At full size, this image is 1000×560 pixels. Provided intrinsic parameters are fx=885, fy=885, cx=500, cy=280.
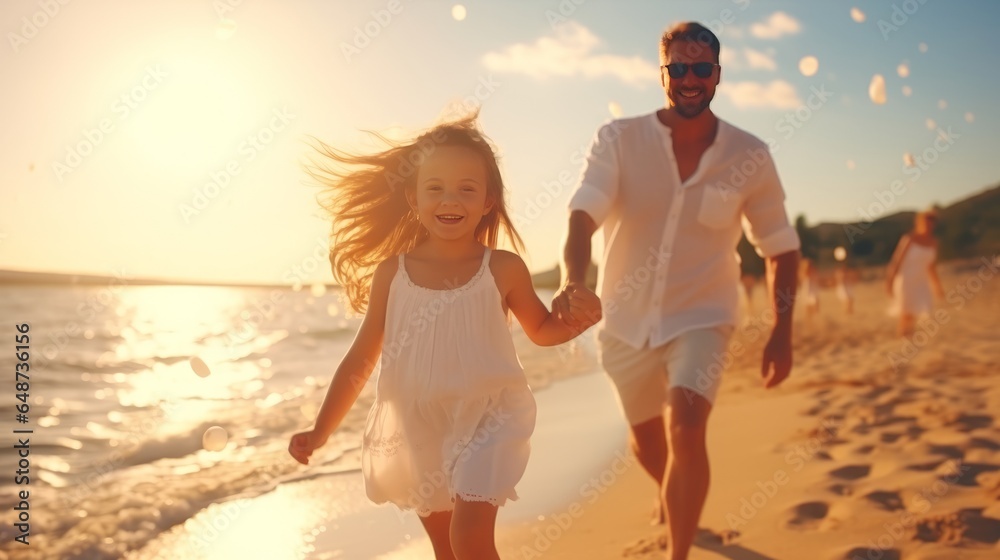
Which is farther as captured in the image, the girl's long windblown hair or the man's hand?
the man's hand

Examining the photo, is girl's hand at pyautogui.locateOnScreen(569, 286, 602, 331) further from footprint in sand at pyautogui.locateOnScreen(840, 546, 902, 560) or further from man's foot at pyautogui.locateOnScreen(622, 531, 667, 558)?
footprint in sand at pyautogui.locateOnScreen(840, 546, 902, 560)

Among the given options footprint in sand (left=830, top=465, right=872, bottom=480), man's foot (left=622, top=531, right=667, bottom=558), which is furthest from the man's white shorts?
footprint in sand (left=830, top=465, right=872, bottom=480)

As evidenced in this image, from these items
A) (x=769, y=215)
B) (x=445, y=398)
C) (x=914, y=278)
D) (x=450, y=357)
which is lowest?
(x=914, y=278)

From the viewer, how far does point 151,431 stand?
9570 mm

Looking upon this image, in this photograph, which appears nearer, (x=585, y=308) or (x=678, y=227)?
(x=585, y=308)

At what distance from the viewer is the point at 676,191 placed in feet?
13.9

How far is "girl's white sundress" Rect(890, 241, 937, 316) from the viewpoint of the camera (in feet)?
41.7

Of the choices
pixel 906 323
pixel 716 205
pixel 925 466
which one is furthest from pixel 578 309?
pixel 906 323

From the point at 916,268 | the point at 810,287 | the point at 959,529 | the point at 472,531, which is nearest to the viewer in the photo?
the point at 472,531

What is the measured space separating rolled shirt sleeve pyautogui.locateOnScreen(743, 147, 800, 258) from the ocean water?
6.69 ft

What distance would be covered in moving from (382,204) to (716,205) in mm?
1678

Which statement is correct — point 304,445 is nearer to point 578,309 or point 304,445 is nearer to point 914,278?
point 578,309

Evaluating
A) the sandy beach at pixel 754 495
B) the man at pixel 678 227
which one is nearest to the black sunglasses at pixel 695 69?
the man at pixel 678 227

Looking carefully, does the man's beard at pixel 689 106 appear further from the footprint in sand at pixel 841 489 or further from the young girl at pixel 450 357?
the footprint in sand at pixel 841 489
